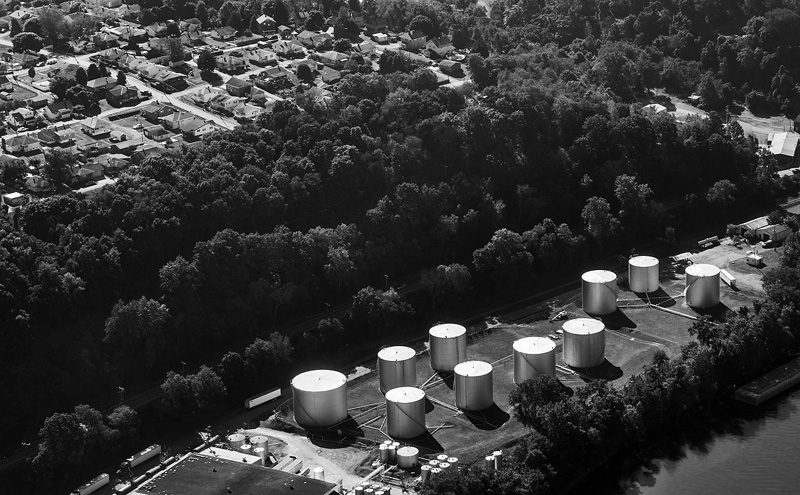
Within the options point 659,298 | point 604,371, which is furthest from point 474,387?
point 659,298

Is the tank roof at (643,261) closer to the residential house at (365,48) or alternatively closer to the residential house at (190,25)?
the residential house at (365,48)

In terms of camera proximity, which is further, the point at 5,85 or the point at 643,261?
the point at 5,85

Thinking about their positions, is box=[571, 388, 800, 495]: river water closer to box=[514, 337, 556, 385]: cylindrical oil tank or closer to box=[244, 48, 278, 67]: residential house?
box=[514, 337, 556, 385]: cylindrical oil tank

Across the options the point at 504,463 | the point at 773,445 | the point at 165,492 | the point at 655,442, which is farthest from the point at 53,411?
the point at 773,445

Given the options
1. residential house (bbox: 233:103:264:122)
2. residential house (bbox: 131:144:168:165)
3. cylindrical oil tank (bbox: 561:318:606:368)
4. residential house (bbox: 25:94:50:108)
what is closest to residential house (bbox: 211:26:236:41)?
residential house (bbox: 233:103:264:122)

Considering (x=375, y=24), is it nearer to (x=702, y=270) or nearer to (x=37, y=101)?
(x=37, y=101)

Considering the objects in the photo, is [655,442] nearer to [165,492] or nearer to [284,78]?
[165,492]
